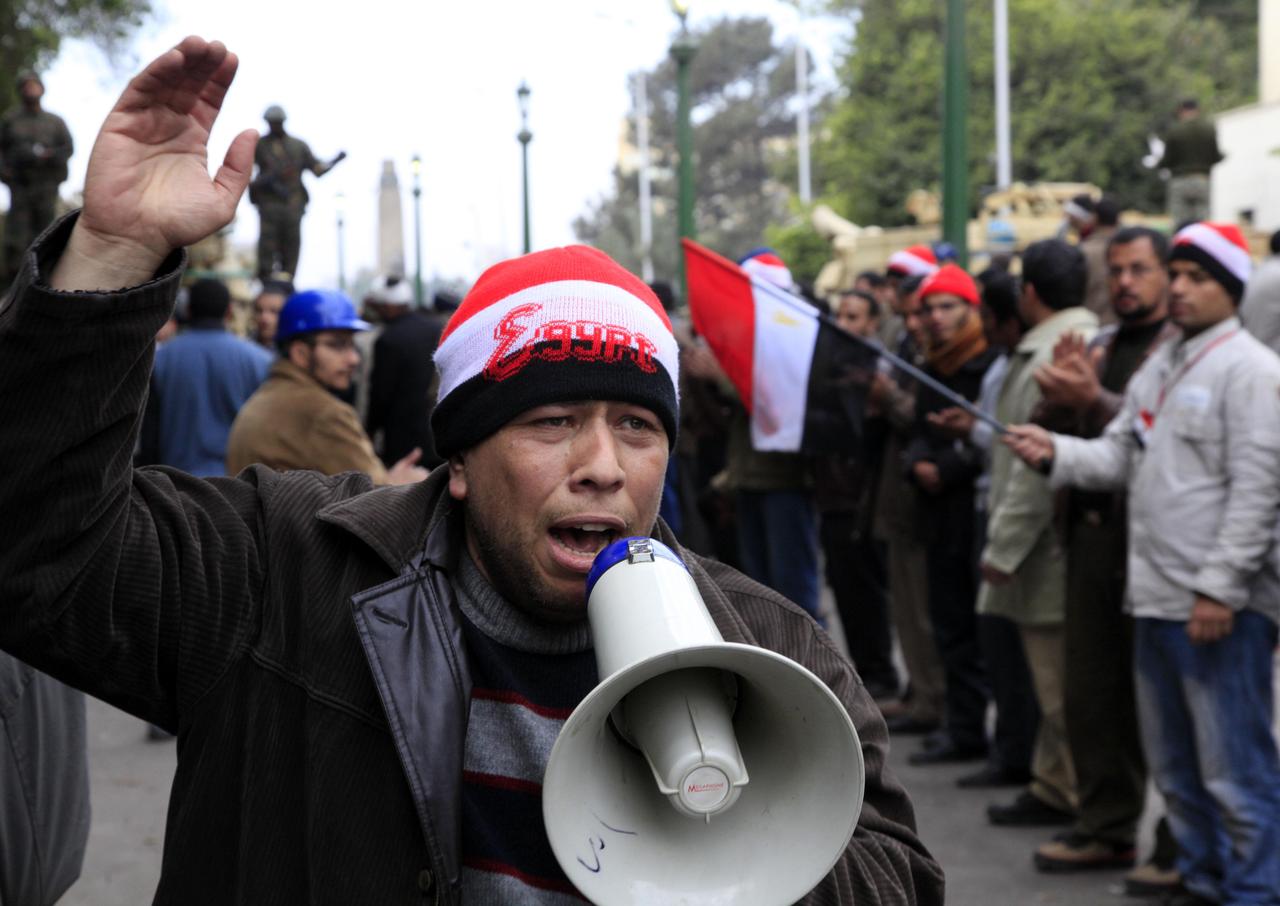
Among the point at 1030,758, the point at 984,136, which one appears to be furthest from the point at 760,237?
the point at 1030,758

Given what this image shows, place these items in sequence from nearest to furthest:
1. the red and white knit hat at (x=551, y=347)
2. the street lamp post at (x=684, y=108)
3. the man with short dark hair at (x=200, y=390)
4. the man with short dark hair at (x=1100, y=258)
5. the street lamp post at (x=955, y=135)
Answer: the red and white knit hat at (x=551, y=347) < the man with short dark hair at (x=200, y=390) < the man with short dark hair at (x=1100, y=258) < the street lamp post at (x=955, y=135) < the street lamp post at (x=684, y=108)

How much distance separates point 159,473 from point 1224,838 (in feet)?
13.4

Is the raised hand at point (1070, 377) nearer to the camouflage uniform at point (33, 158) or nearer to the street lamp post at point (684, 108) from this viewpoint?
the street lamp post at point (684, 108)

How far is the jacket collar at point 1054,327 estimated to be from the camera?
6.29 meters

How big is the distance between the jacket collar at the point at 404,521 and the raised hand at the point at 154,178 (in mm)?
423

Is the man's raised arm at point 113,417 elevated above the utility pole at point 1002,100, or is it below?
below

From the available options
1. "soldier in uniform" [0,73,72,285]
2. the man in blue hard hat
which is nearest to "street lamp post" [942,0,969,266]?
the man in blue hard hat

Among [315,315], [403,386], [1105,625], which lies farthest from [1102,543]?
[403,386]

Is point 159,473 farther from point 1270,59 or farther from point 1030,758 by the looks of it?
point 1270,59

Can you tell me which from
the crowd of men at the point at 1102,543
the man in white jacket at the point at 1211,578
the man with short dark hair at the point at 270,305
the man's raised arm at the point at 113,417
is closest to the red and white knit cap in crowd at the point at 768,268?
the crowd of men at the point at 1102,543

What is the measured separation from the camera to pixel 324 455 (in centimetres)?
570

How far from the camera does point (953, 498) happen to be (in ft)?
23.6

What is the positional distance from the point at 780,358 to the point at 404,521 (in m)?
5.40

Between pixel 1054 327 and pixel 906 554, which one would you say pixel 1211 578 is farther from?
pixel 906 554
